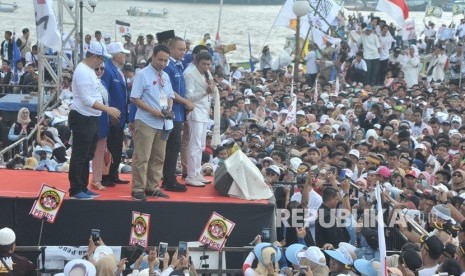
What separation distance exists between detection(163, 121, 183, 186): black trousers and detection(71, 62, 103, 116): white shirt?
99cm

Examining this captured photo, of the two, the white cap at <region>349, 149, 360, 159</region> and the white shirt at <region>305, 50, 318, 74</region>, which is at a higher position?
the white cap at <region>349, 149, 360, 159</region>

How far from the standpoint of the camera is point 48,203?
8.32 metres

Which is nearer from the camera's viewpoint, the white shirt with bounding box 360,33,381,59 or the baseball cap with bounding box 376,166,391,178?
the baseball cap with bounding box 376,166,391,178

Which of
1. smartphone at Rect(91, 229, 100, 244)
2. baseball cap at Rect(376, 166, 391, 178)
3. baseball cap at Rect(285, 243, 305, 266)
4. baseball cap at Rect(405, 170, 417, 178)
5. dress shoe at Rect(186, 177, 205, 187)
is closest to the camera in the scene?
baseball cap at Rect(285, 243, 305, 266)

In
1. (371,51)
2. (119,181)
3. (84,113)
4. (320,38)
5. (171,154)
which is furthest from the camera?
(320,38)

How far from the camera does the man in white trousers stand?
934cm

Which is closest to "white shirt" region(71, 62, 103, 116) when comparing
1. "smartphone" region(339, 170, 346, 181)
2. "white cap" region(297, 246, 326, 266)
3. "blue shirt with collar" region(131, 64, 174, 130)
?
"blue shirt with collar" region(131, 64, 174, 130)

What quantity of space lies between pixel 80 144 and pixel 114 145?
802 mm

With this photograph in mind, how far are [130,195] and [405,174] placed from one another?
3.72 metres

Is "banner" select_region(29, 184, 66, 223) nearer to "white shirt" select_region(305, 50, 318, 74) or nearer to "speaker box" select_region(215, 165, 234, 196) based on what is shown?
"speaker box" select_region(215, 165, 234, 196)

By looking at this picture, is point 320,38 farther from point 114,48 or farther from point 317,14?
point 114,48

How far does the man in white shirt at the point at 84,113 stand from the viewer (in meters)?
8.45

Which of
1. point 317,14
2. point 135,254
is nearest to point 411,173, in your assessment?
point 135,254

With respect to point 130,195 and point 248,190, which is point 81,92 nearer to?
point 130,195
